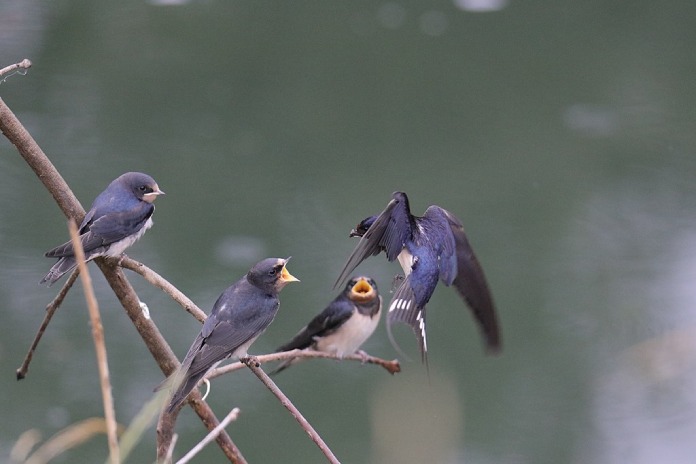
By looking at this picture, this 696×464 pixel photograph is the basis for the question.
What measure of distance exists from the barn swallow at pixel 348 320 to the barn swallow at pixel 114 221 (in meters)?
0.55

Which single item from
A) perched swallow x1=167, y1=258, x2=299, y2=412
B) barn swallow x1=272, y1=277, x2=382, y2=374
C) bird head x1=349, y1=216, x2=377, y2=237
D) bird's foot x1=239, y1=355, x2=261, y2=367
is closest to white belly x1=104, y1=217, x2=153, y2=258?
perched swallow x1=167, y1=258, x2=299, y2=412

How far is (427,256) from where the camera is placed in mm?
2150

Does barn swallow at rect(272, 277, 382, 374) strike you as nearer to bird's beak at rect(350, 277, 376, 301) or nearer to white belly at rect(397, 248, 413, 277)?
bird's beak at rect(350, 277, 376, 301)

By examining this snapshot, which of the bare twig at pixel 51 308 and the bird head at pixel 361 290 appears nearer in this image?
the bare twig at pixel 51 308

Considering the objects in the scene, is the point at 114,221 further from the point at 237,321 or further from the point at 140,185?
the point at 237,321

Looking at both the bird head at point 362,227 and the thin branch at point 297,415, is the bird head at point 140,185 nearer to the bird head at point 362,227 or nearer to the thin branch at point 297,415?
the bird head at point 362,227

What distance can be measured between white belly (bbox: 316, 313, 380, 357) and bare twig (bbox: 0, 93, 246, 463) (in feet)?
3.55

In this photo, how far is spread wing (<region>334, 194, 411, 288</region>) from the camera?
77.0 inches

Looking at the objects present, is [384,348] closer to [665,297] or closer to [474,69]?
[665,297]

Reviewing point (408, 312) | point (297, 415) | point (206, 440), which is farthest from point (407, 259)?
point (206, 440)

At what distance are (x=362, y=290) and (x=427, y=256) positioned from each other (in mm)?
660

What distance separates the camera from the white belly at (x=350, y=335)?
2732mm

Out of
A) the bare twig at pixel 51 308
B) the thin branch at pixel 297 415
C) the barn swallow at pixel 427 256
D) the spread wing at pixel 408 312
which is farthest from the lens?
the barn swallow at pixel 427 256

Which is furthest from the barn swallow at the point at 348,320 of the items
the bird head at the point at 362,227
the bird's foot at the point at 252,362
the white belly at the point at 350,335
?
the bird's foot at the point at 252,362
